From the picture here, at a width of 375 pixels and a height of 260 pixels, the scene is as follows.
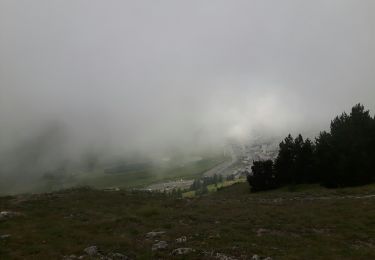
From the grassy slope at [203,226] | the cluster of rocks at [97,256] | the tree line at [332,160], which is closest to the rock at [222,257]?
the grassy slope at [203,226]

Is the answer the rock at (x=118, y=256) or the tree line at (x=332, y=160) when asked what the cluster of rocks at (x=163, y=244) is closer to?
the rock at (x=118, y=256)

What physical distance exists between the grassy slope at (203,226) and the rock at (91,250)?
544 mm

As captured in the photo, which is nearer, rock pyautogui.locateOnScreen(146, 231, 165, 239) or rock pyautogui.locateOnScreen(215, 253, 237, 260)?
rock pyautogui.locateOnScreen(215, 253, 237, 260)

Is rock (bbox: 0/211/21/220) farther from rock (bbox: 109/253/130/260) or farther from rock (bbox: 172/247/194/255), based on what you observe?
rock (bbox: 172/247/194/255)

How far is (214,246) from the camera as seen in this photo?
25.9 meters

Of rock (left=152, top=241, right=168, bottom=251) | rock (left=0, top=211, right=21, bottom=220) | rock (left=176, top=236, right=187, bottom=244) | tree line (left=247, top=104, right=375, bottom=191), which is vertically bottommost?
rock (left=152, top=241, right=168, bottom=251)

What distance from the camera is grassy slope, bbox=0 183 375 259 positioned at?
25.4m

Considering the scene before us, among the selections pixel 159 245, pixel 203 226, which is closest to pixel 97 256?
pixel 159 245

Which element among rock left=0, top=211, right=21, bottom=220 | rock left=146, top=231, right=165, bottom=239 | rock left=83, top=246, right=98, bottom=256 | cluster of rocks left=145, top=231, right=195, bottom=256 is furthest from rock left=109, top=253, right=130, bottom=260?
rock left=0, top=211, right=21, bottom=220

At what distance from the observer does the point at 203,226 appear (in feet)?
103

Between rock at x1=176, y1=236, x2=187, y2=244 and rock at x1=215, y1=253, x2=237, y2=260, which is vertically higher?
rock at x1=176, y1=236, x2=187, y2=244

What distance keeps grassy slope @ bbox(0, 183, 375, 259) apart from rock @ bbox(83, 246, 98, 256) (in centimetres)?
54

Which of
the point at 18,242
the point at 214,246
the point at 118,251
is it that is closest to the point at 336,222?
the point at 214,246

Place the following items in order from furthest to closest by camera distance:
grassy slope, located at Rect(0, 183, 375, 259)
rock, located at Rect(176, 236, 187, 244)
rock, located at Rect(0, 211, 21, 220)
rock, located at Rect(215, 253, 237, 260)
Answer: rock, located at Rect(0, 211, 21, 220)
rock, located at Rect(176, 236, 187, 244)
grassy slope, located at Rect(0, 183, 375, 259)
rock, located at Rect(215, 253, 237, 260)
